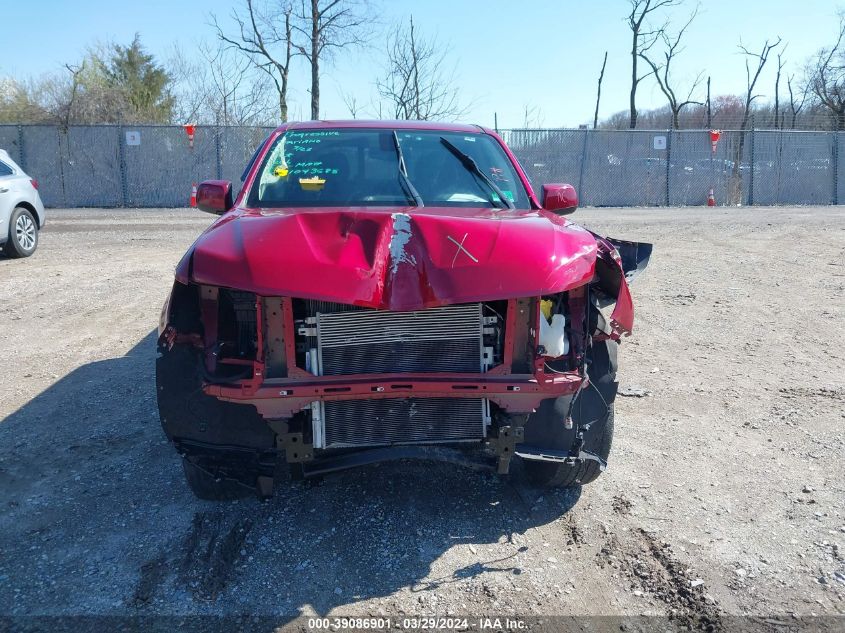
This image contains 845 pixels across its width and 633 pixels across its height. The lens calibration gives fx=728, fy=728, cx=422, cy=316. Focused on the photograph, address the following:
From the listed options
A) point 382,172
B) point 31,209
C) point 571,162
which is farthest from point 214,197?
point 571,162

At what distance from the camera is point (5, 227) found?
10445 millimetres

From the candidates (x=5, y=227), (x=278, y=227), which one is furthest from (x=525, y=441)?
(x=5, y=227)

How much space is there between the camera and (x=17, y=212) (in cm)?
1084

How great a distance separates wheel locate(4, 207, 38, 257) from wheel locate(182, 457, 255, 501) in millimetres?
8776

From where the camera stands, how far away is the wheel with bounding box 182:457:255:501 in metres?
3.38

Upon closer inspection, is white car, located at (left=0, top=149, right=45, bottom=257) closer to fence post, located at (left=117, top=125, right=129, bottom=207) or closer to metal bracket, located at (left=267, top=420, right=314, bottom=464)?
metal bracket, located at (left=267, top=420, right=314, bottom=464)

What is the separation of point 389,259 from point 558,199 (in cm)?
185

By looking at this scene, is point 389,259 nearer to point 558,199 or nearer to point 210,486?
point 210,486

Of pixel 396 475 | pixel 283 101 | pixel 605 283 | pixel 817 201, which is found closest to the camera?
pixel 605 283

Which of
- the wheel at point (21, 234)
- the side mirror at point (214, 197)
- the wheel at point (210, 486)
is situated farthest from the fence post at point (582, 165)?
the wheel at point (210, 486)

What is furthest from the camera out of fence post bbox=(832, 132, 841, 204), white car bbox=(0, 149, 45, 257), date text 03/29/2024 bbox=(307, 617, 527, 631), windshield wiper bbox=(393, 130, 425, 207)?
fence post bbox=(832, 132, 841, 204)

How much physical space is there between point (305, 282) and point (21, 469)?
2382 mm

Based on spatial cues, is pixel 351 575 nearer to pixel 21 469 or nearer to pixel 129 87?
pixel 21 469

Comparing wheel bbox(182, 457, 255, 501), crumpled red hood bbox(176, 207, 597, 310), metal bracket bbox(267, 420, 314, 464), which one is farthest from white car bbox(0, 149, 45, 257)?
metal bracket bbox(267, 420, 314, 464)
